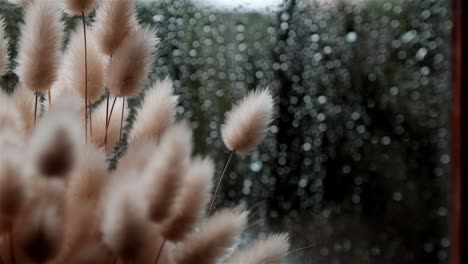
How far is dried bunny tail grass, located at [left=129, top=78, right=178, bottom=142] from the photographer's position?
55 cm

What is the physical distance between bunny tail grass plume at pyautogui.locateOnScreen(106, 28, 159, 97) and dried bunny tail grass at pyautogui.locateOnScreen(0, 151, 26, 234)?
0.14 meters

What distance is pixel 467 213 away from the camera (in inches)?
32.1

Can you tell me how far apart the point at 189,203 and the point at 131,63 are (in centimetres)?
13

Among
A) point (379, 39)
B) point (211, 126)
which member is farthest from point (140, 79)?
point (379, 39)

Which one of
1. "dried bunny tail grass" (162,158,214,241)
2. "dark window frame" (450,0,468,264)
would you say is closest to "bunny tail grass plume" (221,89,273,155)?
"dried bunny tail grass" (162,158,214,241)

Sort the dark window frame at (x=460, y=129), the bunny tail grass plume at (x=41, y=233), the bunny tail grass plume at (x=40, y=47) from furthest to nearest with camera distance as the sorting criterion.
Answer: the dark window frame at (x=460, y=129)
the bunny tail grass plume at (x=40, y=47)
the bunny tail grass plume at (x=41, y=233)

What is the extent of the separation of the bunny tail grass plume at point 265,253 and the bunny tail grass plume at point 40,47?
21cm

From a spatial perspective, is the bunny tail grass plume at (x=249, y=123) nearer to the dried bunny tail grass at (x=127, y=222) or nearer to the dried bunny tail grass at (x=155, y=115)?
the dried bunny tail grass at (x=155, y=115)

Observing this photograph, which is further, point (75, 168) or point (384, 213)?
point (384, 213)

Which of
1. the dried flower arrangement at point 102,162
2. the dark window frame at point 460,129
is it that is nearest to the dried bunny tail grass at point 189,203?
the dried flower arrangement at point 102,162

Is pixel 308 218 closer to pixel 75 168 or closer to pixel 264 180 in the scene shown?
pixel 264 180

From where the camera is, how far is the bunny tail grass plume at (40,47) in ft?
1.65

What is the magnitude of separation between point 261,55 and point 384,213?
26 cm

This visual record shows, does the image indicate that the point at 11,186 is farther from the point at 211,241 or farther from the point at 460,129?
the point at 460,129
